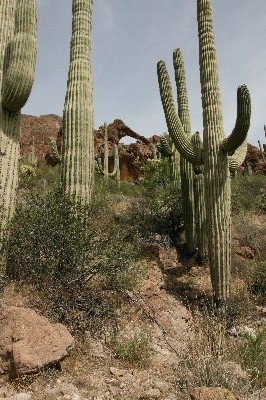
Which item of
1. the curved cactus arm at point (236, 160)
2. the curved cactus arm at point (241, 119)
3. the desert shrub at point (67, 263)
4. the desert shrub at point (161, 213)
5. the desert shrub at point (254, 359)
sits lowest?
the desert shrub at point (254, 359)

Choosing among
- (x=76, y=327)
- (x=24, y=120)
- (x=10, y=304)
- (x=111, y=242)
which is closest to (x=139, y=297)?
(x=111, y=242)

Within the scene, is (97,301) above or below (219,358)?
above

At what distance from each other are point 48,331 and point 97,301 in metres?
1.35

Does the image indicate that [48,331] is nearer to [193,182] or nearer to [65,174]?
[65,174]

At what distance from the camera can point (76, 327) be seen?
5605 millimetres

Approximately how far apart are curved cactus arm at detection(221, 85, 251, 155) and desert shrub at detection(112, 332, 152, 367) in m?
3.78

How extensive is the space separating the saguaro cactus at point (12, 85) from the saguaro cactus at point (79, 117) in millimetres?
1057

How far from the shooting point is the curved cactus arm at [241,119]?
695cm

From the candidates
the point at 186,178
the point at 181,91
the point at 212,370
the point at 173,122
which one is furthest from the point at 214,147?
the point at 212,370

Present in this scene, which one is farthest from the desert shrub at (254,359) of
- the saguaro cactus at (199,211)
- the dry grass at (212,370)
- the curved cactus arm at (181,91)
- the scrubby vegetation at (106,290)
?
the curved cactus arm at (181,91)

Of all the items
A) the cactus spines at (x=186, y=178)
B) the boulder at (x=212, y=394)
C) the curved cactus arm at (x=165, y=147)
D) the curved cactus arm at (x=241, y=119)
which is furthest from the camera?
the curved cactus arm at (x=165, y=147)

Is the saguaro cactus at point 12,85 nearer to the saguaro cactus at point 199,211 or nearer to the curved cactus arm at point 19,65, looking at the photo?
the curved cactus arm at point 19,65

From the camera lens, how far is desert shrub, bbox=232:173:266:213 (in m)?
13.3

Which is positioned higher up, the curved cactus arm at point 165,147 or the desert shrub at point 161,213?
the curved cactus arm at point 165,147
